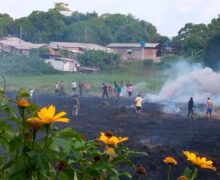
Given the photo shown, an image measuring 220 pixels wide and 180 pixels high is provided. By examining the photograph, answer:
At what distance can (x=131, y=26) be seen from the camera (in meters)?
85.2

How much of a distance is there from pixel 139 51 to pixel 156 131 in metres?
52.0

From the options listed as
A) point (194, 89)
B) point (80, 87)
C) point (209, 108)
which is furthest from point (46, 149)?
point (80, 87)

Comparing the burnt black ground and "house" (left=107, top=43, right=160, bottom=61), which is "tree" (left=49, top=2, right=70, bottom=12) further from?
the burnt black ground

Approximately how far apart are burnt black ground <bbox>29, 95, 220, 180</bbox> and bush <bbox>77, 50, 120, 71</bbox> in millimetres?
27254

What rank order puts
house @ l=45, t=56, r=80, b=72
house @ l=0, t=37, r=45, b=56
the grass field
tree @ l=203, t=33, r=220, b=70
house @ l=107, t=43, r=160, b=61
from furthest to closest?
1. house @ l=107, t=43, r=160, b=61
2. house @ l=0, t=37, r=45, b=56
3. house @ l=45, t=56, r=80, b=72
4. the grass field
5. tree @ l=203, t=33, r=220, b=70

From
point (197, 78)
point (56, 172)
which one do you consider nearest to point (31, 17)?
point (197, 78)

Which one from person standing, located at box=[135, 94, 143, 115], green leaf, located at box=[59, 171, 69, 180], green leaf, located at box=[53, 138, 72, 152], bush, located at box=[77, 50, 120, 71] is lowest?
person standing, located at box=[135, 94, 143, 115]

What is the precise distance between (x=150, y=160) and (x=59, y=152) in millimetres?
12498

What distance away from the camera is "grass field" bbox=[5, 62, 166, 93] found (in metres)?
49.0

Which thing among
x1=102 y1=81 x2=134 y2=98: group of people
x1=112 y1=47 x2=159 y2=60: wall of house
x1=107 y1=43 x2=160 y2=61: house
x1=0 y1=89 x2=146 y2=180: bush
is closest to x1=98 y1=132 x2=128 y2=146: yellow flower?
x1=0 y1=89 x2=146 y2=180: bush

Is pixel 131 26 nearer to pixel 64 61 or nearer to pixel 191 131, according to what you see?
pixel 64 61

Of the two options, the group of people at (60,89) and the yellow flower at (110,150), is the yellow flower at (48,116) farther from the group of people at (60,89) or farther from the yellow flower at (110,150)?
the group of people at (60,89)

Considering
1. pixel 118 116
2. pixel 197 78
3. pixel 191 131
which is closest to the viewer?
pixel 191 131

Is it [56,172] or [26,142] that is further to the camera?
[56,172]
